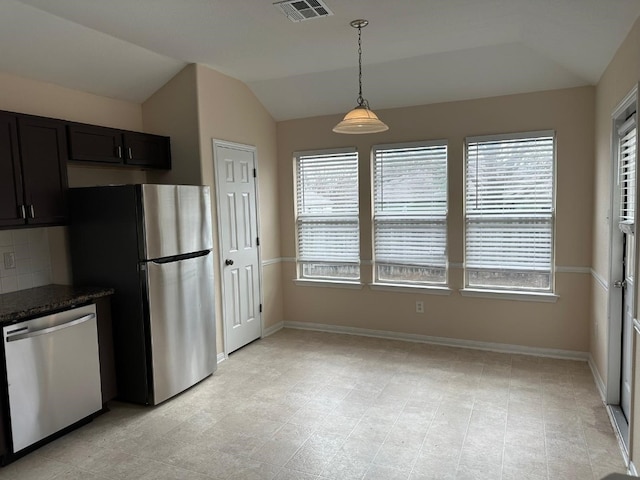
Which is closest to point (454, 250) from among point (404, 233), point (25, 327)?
point (404, 233)

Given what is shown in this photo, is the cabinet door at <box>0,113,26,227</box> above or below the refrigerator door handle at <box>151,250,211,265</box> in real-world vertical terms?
above

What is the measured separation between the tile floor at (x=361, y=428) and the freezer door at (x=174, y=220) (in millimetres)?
1230

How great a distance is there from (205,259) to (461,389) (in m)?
2.39

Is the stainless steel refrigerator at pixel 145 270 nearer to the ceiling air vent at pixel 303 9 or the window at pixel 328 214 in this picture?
the ceiling air vent at pixel 303 9

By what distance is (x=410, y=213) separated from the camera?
4.81 m

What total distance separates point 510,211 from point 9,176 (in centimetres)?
416

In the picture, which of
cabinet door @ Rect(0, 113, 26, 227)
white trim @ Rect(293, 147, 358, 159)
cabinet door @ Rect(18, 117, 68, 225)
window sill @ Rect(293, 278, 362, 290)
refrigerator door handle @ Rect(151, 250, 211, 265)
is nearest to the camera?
cabinet door @ Rect(0, 113, 26, 227)

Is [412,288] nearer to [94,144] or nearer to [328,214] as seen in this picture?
[328,214]

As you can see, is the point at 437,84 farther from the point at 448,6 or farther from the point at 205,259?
the point at 205,259

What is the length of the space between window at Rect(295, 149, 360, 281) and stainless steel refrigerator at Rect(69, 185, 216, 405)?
1.81m

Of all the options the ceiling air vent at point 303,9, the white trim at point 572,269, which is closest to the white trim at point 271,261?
the ceiling air vent at point 303,9

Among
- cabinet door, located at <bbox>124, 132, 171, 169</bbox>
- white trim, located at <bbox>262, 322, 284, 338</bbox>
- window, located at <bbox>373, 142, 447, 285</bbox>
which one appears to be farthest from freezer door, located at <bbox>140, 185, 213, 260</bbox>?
window, located at <bbox>373, 142, 447, 285</bbox>

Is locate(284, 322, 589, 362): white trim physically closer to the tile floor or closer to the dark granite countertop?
the tile floor

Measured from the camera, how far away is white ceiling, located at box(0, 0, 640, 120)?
2.90 metres
